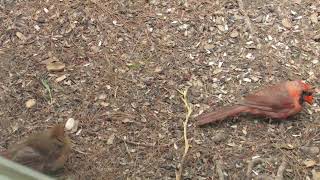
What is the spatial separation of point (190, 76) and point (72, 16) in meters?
1.33

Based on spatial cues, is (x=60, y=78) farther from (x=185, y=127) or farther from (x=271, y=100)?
(x=271, y=100)

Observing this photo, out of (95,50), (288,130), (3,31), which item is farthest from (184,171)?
(3,31)

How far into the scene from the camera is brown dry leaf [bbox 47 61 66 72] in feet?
15.4

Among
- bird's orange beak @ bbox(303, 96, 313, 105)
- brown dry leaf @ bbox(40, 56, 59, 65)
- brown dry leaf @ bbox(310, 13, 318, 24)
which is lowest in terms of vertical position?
brown dry leaf @ bbox(40, 56, 59, 65)

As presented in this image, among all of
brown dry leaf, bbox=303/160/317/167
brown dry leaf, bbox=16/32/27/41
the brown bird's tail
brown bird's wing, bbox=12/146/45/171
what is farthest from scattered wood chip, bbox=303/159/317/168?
brown dry leaf, bbox=16/32/27/41

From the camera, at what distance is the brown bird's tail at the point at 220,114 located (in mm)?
4258

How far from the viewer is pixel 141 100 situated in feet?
14.6

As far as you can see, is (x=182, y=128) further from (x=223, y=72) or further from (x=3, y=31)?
(x=3, y=31)

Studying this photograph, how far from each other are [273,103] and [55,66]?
6.21 ft

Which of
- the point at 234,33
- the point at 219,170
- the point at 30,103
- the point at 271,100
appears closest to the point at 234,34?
the point at 234,33

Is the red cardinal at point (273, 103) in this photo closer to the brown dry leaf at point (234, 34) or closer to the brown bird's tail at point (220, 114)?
the brown bird's tail at point (220, 114)

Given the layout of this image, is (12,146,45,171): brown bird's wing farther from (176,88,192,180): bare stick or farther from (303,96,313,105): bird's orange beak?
(303,96,313,105): bird's orange beak

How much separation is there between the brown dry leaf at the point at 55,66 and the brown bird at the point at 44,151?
0.88 meters

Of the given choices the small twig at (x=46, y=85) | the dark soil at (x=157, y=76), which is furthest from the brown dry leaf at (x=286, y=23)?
the small twig at (x=46, y=85)
